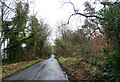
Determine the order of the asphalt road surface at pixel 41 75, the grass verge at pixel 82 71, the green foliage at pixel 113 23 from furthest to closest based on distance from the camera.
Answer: the asphalt road surface at pixel 41 75, the grass verge at pixel 82 71, the green foliage at pixel 113 23

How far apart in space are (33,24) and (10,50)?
11.4 m

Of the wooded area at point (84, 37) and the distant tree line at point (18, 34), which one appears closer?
the wooded area at point (84, 37)

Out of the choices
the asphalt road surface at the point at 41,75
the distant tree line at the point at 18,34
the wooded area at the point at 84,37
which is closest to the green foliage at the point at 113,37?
the wooded area at the point at 84,37

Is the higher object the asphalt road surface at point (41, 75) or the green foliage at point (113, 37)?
the green foliage at point (113, 37)

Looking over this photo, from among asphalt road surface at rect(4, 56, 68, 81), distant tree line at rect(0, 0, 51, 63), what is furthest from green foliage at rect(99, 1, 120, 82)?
distant tree line at rect(0, 0, 51, 63)

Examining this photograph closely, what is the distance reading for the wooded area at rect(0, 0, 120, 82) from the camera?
47.4 feet

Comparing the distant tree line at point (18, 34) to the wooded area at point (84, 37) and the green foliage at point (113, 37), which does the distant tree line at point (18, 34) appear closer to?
the wooded area at point (84, 37)

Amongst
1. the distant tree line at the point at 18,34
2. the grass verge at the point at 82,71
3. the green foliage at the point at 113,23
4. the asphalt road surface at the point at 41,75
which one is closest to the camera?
the green foliage at the point at 113,23

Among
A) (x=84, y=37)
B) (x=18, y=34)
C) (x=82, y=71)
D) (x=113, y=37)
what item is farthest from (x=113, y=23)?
(x=18, y=34)

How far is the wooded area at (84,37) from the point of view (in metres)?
14.5

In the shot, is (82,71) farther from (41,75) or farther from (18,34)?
(18,34)

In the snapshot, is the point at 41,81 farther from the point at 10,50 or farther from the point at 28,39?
the point at 28,39

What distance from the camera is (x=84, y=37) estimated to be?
41.7 m

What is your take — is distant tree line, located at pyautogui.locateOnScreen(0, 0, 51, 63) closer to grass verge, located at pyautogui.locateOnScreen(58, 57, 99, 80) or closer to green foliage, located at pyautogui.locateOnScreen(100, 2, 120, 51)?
grass verge, located at pyautogui.locateOnScreen(58, 57, 99, 80)
